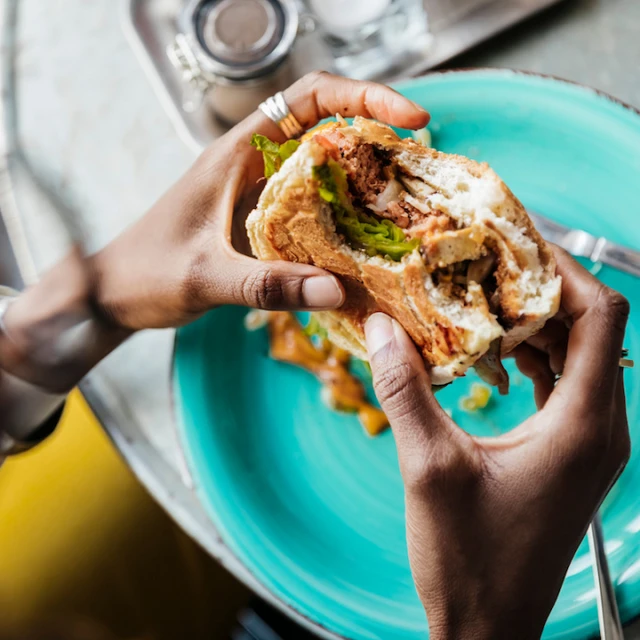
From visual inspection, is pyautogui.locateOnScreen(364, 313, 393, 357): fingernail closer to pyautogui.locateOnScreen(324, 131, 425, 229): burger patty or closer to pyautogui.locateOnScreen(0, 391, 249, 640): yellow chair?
pyautogui.locateOnScreen(324, 131, 425, 229): burger patty

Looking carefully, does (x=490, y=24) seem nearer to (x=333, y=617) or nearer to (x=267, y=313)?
A: (x=267, y=313)

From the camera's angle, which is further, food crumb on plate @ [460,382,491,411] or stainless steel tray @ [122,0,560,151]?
stainless steel tray @ [122,0,560,151]

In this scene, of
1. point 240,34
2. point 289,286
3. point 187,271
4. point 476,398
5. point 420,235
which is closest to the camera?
point 420,235

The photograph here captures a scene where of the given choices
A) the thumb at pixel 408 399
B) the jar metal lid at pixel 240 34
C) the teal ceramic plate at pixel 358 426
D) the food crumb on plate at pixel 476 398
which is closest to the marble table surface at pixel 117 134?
the teal ceramic plate at pixel 358 426

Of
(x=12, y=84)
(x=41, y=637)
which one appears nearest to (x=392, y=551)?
(x=41, y=637)

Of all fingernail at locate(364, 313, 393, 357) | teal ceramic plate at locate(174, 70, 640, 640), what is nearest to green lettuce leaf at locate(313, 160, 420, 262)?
fingernail at locate(364, 313, 393, 357)

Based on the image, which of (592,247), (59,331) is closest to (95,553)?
(59,331)

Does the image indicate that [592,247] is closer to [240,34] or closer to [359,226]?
[359,226]
